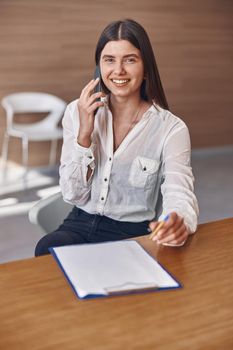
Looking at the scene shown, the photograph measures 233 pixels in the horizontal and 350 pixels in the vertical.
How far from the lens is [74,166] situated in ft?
6.44

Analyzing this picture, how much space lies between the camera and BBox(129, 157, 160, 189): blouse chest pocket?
1988 mm

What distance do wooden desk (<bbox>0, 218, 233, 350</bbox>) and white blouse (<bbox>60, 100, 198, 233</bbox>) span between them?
22.2 inches

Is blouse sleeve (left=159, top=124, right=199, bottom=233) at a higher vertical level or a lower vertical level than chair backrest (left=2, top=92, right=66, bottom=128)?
higher

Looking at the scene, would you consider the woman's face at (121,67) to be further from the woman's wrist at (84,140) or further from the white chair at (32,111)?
the white chair at (32,111)

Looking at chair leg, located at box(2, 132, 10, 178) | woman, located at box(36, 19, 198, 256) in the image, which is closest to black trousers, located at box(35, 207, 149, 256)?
woman, located at box(36, 19, 198, 256)

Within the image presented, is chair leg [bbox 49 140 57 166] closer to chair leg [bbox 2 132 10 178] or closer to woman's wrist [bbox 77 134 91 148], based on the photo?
chair leg [bbox 2 132 10 178]

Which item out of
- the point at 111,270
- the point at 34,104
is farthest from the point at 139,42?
the point at 34,104

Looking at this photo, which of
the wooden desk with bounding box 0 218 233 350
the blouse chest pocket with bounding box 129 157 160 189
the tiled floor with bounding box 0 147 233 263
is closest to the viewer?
the wooden desk with bounding box 0 218 233 350

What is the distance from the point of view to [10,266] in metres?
1.41

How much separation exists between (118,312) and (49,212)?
0.92 m

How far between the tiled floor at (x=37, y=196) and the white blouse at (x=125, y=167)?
1.27 m

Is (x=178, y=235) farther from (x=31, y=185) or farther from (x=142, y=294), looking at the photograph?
(x=31, y=185)

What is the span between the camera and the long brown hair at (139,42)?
1930 mm

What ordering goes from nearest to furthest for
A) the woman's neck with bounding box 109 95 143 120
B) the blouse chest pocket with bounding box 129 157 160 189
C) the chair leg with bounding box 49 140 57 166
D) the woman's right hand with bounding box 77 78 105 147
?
the woman's right hand with bounding box 77 78 105 147
the blouse chest pocket with bounding box 129 157 160 189
the woman's neck with bounding box 109 95 143 120
the chair leg with bounding box 49 140 57 166
